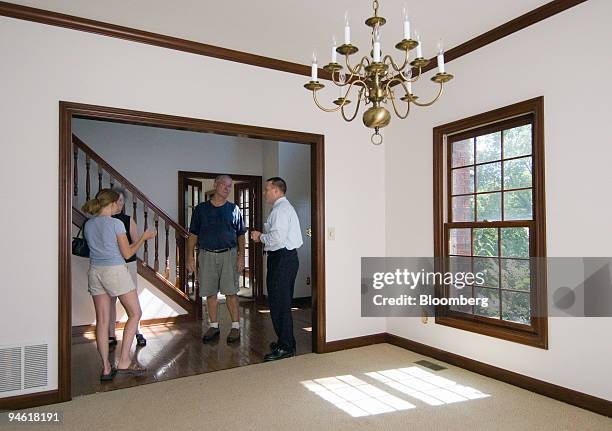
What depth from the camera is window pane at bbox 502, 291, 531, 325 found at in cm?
312

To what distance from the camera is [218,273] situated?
4.48 meters

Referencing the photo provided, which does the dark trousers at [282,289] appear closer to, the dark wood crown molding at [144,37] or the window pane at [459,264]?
the window pane at [459,264]

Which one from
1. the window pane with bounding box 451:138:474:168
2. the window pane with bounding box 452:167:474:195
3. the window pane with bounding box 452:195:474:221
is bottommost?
the window pane with bounding box 452:195:474:221

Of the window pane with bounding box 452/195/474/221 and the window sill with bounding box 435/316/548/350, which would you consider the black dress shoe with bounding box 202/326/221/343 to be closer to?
the window sill with bounding box 435/316/548/350

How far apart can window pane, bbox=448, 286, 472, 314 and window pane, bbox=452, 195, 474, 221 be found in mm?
585

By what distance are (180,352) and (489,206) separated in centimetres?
297

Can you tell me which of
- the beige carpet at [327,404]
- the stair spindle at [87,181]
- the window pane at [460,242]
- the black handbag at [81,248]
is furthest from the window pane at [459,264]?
the stair spindle at [87,181]

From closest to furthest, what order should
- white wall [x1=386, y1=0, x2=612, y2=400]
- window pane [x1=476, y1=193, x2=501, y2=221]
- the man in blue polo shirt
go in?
white wall [x1=386, y1=0, x2=612, y2=400]
window pane [x1=476, y1=193, x2=501, y2=221]
the man in blue polo shirt

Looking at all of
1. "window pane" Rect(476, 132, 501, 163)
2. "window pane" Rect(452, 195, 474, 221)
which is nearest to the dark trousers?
"window pane" Rect(452, 195, 474, 221)

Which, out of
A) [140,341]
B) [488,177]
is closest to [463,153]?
[488,177]

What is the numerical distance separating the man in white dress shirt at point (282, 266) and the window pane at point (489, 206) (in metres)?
1.51

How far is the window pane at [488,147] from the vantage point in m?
3.35

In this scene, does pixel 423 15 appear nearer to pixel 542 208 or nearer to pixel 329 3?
pixel 329 3

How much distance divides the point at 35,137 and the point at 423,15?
2.75 meters
